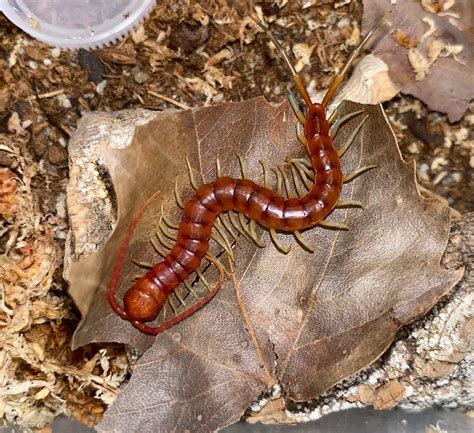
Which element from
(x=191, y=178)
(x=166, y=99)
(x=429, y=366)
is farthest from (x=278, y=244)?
(x=166, y=99)

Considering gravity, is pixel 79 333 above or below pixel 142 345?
above

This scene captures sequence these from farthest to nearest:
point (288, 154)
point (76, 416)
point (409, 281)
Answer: point (76, 416) → point (288, 154) → point (409, 281)

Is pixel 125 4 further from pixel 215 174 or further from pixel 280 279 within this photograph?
pixel 280 279

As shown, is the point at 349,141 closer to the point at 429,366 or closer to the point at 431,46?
the point at 431,46

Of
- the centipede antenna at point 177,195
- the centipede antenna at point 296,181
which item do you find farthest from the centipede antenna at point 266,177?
the centipede antenna at point 177,195

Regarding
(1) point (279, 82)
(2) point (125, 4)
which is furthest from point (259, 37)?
(2) point (125, 4)

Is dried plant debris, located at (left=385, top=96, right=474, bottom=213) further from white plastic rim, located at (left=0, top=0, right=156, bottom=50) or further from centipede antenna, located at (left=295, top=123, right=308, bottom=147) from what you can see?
white plastic rim, located at (left=0, top=0, right=156, bottom=50)

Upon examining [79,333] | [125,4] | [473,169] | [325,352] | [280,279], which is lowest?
[473,169]
